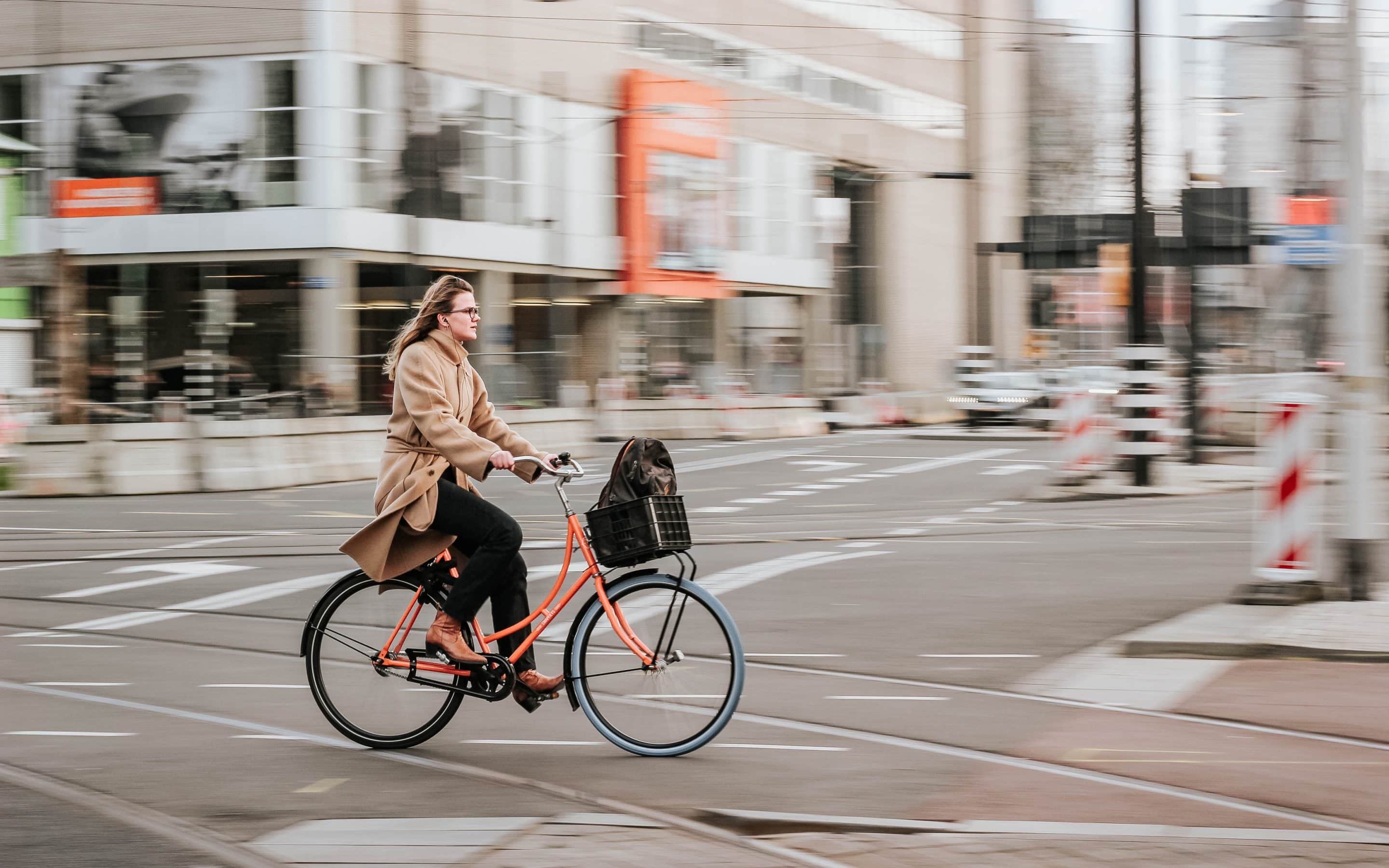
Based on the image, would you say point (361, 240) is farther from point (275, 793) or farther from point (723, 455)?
point (275, 793)

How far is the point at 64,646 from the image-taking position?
30.3ft

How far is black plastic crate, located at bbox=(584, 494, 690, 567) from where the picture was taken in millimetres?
5914

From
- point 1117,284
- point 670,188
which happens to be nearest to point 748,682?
point 1117,284

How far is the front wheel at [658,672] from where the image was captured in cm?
605

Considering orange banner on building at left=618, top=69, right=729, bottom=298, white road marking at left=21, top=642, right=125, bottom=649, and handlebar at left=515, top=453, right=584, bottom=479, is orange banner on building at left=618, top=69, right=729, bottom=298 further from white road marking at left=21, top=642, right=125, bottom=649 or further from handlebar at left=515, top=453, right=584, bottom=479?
handlebar at left=515, top=453, right=584, bottom=479

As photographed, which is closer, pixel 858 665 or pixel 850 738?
pixel 850 738

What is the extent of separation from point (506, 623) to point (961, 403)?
1507 inches

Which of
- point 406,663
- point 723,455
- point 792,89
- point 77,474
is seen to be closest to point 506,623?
point 406,663

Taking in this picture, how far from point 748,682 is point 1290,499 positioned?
12.5ft

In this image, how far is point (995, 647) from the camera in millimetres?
8805

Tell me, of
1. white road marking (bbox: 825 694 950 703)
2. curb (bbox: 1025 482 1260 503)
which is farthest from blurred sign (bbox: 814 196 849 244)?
white road marking (bbox: 825 694 950 703)

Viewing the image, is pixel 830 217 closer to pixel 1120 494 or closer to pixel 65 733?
pixel 1120 494

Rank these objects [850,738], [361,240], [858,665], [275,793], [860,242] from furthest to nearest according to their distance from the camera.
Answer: [860,242]
[361,240]
[858,665]
[850,738]
[275,793]

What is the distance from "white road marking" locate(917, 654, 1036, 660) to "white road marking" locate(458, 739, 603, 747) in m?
2.59
